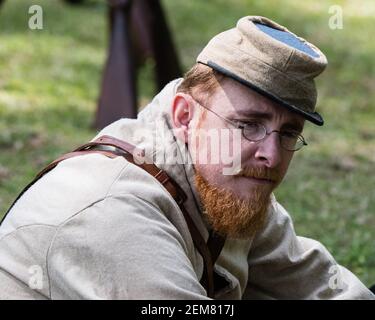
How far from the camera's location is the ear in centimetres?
329

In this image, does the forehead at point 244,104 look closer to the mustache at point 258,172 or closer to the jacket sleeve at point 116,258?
the mustache at point 258,172

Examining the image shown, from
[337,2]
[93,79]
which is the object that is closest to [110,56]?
[93,79]

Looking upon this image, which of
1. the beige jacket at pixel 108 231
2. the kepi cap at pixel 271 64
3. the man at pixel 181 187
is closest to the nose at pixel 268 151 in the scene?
the man at pixel 181 187

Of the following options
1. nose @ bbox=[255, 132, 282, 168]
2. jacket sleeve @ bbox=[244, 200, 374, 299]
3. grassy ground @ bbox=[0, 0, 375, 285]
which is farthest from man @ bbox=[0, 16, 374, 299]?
grassy ground @ bbox=[0, 0, 375, 285]

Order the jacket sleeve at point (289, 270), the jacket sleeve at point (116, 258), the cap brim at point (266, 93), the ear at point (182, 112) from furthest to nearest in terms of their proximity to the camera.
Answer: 1. the jacket sleeve at point (289, 270)
2. the ear at point (182, 112)
3. the cap brim at point (266, 93)
4. the jacket sleeve at point (116, 258)

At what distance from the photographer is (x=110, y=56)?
8.45 metres

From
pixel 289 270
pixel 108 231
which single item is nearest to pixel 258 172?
pixel 108 231

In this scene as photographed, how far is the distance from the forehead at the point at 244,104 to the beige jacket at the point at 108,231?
207mm

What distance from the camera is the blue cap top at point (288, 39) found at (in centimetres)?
330

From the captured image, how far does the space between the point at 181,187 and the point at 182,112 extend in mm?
255

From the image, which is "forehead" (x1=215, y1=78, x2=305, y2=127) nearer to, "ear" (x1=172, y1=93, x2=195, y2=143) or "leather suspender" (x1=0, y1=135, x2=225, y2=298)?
"ear" (x1=172, y1=93, x2=195, y2=143)

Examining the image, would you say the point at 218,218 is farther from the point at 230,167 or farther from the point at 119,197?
the point at 119,197

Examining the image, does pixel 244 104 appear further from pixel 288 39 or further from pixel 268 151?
pixel 288 39

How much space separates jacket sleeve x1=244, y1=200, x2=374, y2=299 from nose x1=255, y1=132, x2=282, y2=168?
0.59 metres
